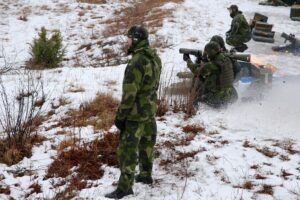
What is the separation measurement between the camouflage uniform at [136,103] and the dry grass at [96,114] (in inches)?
81.4

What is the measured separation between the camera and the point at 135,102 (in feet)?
14.7

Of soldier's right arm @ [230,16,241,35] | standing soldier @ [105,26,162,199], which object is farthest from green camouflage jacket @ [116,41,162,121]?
soldier's right arm @ [230,16,241,35]

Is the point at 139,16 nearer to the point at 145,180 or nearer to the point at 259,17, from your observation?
the point at 259,17

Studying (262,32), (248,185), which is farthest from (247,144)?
(262,32)

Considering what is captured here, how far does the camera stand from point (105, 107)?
7.55 meters

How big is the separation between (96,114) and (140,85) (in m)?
3.07

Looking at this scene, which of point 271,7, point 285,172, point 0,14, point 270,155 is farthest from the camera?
point 271,7

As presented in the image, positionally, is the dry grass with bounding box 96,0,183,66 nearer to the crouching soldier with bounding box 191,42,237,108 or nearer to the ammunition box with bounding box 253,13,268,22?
the ammunition box with bounding box 253,13,268,22

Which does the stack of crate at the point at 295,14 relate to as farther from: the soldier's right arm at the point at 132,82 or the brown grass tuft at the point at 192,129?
the soldier's right arm at the point at 132,82

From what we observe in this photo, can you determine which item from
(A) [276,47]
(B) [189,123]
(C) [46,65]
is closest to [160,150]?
(B) [189,123]

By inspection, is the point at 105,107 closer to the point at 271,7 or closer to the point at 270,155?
the point at 270,155

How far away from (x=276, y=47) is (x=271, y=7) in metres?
7.34

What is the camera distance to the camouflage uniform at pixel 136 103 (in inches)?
170

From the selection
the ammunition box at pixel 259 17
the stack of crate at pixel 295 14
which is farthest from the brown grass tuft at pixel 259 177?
the stack of crate at pixel 295 14
